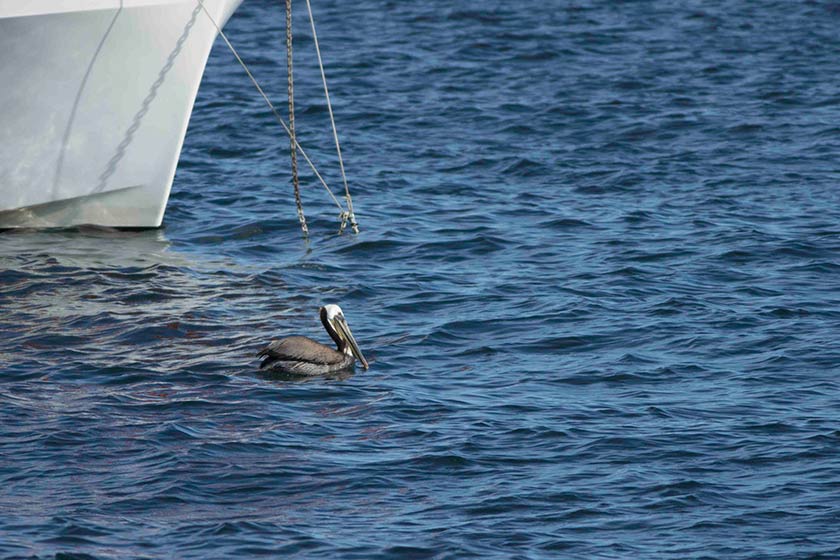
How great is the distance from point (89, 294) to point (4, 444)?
4.32m

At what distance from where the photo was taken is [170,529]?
392 inches

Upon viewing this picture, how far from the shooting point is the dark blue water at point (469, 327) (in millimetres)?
10289

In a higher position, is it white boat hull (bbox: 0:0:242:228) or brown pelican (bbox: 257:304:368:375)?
white boat hull (bbox: 0:0:242:228)

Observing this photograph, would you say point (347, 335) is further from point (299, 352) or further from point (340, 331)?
point (299, 352)

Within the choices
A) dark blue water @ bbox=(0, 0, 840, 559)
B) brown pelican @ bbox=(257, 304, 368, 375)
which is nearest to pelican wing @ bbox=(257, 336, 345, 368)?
brown pelican @ bbox=(257, 304, 368, 375)

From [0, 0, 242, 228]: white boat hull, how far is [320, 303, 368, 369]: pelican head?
181 inches

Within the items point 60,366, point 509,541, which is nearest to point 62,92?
point 60,366

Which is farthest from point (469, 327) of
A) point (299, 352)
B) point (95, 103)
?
point (95, 103)

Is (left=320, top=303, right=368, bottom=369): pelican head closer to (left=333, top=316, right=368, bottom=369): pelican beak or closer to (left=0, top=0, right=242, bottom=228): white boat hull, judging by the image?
(left=333, top=316, right=368, bottom=369): pelican beak

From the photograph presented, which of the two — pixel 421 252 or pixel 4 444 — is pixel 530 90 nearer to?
pixel 421 252

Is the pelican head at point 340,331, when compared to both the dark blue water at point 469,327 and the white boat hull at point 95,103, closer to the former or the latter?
the dark blue water at point 469,327

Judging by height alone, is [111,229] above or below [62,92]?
below

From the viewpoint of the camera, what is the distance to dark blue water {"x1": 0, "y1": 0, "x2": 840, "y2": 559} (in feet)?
33.8

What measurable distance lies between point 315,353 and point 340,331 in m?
0.49
